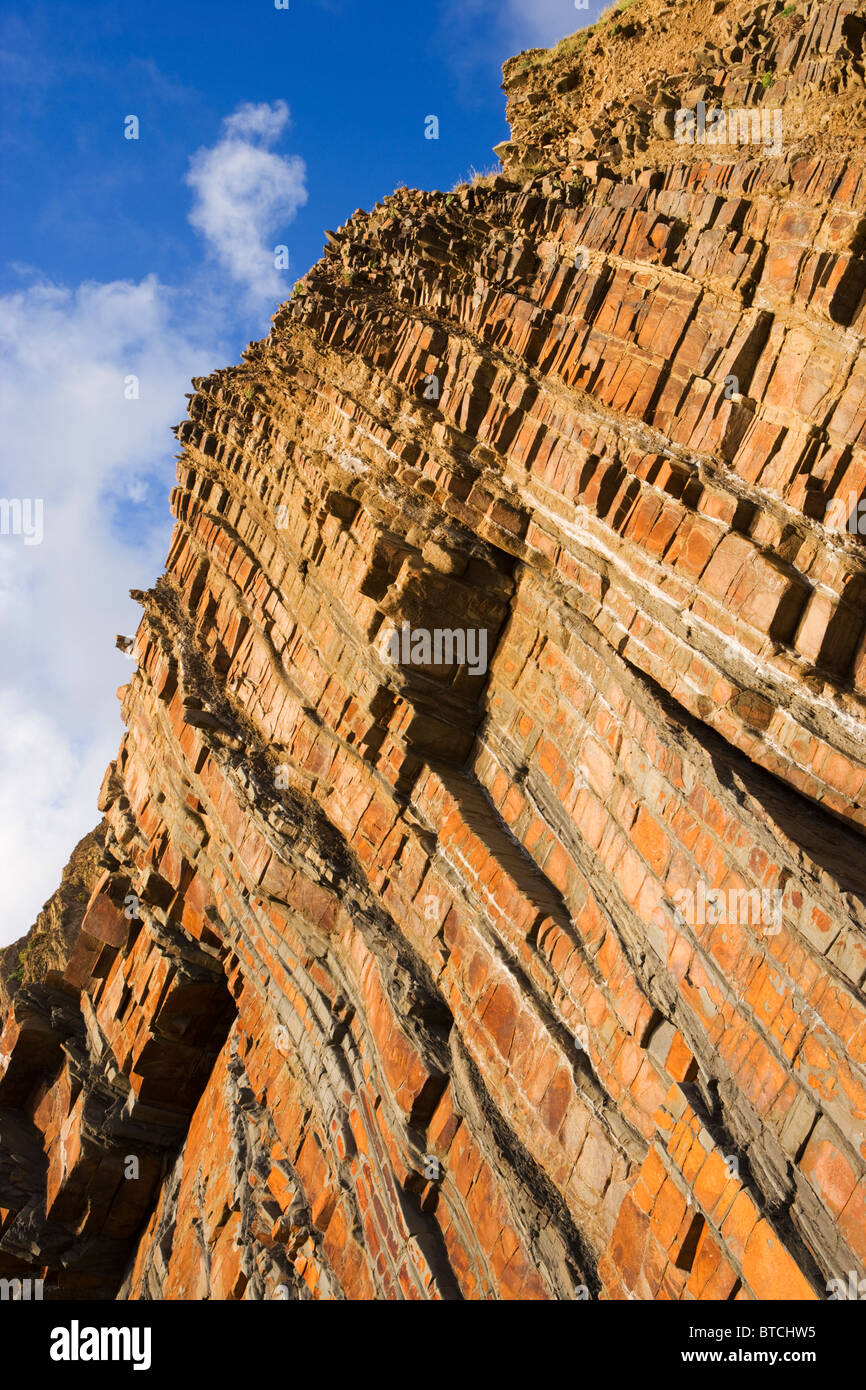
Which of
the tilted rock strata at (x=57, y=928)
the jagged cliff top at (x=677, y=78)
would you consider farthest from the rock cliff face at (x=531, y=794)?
the tilted rock strata at (x=57, y=928)

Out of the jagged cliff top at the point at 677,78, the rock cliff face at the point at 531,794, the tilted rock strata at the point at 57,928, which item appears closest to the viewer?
the rock cliff face at the point at 531,794

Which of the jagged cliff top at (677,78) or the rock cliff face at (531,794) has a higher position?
the jagged cliff top at (677,78)

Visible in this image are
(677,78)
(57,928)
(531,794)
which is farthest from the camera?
(57,928)

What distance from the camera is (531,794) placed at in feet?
50.2

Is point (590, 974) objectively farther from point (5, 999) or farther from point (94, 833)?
point (94, 833)

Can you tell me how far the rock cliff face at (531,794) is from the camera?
36.3 ft

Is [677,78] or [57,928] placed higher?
[677,78]

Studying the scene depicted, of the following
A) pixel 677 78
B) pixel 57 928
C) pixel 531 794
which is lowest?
pixel 531 794

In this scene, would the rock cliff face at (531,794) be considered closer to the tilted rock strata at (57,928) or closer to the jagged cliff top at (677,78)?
the jagged cliff top at (677,78)

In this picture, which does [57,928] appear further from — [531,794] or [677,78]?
[677,78]

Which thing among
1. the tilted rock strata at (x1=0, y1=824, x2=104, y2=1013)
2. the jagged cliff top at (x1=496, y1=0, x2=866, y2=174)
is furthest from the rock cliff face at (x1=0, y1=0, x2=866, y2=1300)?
the tilted rock strata at (x1=0, y1=824, x2=104, y2=1013)

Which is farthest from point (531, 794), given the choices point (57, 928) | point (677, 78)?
point (57, 928)
